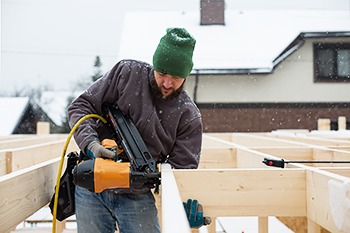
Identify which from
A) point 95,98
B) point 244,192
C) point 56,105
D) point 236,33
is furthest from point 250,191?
point 56,105

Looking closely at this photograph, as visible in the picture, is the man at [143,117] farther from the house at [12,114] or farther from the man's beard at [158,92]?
the house at [12,114]

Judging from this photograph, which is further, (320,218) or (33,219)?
(33,219)

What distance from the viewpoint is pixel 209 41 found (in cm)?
1488

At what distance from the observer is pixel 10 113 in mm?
17797

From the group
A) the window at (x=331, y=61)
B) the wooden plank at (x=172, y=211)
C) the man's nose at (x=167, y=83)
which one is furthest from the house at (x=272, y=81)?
the wooden plank at (x=172, y=211)

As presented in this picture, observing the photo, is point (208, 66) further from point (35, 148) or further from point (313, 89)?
point (35, 148)

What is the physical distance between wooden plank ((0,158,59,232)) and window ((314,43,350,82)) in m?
12.5

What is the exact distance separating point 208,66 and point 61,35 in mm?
38316

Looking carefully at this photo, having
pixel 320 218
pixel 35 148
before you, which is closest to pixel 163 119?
pixel 320 218

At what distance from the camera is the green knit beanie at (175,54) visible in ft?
7.59

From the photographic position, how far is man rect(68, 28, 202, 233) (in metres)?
2.38

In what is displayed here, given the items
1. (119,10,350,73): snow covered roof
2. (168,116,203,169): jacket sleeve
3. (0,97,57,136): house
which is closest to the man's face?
(168,116,203,169): jacket sleeve

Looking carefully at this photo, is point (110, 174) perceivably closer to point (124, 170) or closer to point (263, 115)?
point (124, 170)

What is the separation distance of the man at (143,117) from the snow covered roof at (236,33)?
11282 mm
